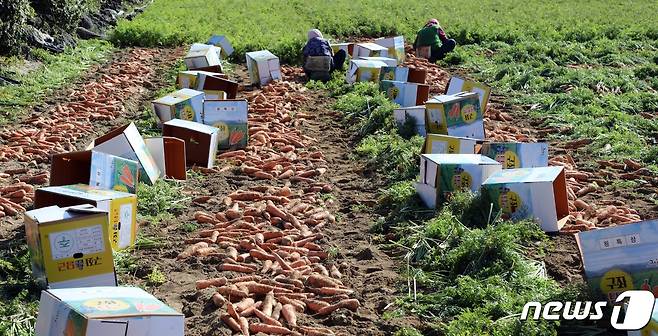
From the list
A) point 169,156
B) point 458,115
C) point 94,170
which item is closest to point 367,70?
point 458,115

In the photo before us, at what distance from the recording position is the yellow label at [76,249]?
236 inches

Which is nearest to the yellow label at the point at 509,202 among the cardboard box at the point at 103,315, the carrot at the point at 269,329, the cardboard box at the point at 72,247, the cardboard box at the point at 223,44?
the carrot at the point at 269,329

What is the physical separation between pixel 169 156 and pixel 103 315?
478 cm

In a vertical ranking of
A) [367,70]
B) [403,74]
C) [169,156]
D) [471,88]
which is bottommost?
[169,156]

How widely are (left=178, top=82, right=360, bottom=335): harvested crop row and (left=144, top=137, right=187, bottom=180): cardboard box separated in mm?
802

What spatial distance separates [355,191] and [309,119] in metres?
3.77

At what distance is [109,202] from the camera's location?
6.79m

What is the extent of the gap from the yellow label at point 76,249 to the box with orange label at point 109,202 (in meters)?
0.60

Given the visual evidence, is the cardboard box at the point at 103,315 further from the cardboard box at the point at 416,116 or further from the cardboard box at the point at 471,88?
the cardboard box at the point at 471,88

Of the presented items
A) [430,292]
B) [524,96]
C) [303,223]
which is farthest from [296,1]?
[430,292]

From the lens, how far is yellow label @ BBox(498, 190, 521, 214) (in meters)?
7.27

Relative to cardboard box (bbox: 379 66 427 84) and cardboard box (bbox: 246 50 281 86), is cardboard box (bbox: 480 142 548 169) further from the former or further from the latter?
cardboard box (bbox: 246 50 281 86)

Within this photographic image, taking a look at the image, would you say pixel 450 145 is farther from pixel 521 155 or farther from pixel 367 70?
pixel 367 70

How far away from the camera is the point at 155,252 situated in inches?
282
